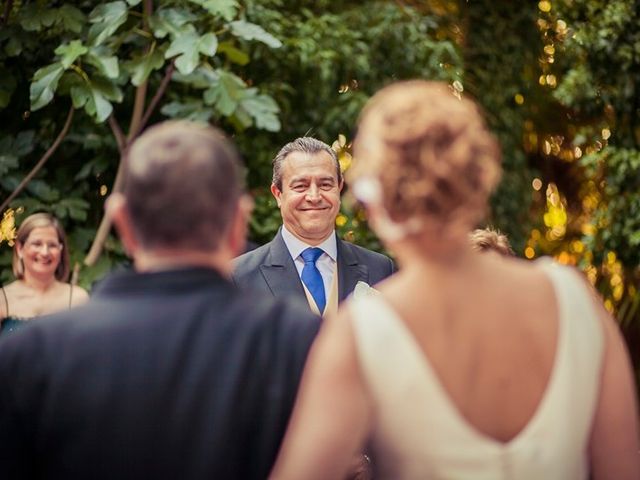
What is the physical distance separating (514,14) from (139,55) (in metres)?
5.39

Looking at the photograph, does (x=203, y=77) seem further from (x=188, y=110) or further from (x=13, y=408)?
(x=13, y=408)

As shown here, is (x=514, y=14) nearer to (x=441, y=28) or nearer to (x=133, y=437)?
(x=441, y=28)

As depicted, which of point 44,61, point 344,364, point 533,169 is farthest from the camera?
point 533,169

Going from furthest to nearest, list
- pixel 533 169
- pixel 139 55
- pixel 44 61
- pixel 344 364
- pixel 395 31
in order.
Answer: pixel 533 169 < pixel 395 31 < pixel 44 61 < pixel 139 55 < pixel 344 364

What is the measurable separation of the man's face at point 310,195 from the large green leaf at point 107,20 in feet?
11.5

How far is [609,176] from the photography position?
10.1m

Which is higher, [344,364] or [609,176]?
[344,364]

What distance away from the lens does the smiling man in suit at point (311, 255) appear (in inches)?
207

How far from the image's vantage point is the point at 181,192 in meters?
2.44

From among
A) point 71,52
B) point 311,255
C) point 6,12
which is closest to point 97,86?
point 71,52

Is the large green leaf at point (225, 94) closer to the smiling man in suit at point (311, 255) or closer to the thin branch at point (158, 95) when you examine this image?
the thin branch at point (158, 95)

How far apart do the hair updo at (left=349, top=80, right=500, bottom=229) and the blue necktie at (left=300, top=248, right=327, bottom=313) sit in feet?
9.49

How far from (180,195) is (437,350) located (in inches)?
23.6

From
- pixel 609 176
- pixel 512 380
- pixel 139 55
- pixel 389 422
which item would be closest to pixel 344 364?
pixel 389 422
